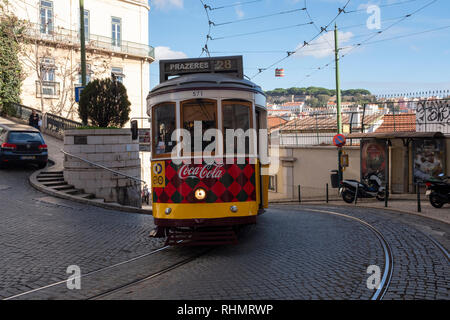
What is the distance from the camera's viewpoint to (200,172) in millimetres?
7648

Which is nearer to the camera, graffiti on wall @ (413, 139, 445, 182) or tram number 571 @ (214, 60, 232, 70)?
tram number 571 @ (214, 60, 232, 70)

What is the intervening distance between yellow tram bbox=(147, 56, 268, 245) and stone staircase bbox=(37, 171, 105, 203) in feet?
22.6

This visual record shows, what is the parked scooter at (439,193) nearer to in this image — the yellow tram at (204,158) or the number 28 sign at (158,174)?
the yellow tram at (204,158)

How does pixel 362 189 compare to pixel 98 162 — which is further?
pixel 362 189

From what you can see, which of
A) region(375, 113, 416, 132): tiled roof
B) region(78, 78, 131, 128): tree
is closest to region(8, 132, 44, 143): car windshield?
region(78, 78, 131, 128): tree

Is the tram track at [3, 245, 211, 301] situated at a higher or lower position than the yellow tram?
lower

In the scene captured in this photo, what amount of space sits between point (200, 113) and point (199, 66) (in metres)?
1.79

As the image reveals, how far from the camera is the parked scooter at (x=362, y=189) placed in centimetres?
1756

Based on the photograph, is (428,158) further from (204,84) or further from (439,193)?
(204,84)

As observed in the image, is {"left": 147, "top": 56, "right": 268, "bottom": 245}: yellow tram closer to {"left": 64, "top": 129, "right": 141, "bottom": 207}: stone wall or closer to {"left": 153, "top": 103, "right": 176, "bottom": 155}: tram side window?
{"left": 153, "top": 103, "right": 176, "bottom": 155}: tram side window

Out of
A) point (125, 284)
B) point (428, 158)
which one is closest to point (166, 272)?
point (125, 284)

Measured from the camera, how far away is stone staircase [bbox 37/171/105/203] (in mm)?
14266

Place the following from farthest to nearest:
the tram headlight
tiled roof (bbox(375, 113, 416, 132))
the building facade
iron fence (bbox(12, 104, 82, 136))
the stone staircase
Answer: the building facade, iron fence (bbox(12, 104, 82, 136)), tiled roof (bbox(375, 113, 416, 132)), the stone staircase, the tram headlight
